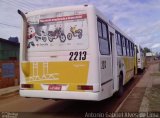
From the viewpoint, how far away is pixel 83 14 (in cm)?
877

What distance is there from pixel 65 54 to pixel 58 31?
729 mm

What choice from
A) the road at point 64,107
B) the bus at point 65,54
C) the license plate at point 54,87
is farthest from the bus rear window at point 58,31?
the road at point 64,107

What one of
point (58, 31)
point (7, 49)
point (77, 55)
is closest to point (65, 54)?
point (77, 55)

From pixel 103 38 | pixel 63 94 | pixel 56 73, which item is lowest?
pixel 63 94

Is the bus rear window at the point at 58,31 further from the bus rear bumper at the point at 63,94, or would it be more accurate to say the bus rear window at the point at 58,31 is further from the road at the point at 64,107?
the road at the point at 64,107

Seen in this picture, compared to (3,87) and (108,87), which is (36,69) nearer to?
(108,87)

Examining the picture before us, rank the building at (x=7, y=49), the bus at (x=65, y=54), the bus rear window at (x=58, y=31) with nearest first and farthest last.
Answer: the bus at (x=65, y=54) → the bus rear window at (x=58, y=31) → the building at (x=7, y=49)

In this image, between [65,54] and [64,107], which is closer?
[65,54]

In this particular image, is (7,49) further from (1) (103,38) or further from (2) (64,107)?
(1) (103,38)

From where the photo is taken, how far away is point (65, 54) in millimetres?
9000

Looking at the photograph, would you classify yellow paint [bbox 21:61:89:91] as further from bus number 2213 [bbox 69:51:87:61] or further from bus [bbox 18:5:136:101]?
bus number 2213 [bbox 69:51:87:61]

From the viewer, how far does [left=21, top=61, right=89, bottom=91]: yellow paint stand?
870 cm

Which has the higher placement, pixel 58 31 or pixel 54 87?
pixel 58 31

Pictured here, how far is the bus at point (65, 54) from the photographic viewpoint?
28.3 feet
